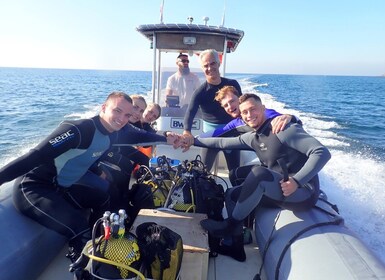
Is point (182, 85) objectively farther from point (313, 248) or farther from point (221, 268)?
point (313, 248)

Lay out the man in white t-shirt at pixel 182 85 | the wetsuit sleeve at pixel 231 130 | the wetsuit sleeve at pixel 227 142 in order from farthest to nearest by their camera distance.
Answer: the man in white t-shirt at pixel 182 85 → the wetsuit sleeve at pixel 231 130 → the wetsuit sleeve at pixel 227 142

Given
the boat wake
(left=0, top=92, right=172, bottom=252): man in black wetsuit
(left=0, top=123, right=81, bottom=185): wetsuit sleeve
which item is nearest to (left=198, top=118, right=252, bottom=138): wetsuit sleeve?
(left=0, top=92, right=172, bottom=252): man in black wetsuit

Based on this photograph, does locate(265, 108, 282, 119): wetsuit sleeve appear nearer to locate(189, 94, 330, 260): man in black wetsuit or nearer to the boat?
locate(189, 94, 330, 260): man in black wetsuit

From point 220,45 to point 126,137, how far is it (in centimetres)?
289

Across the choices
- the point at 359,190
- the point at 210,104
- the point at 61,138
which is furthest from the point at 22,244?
the point at 359,190

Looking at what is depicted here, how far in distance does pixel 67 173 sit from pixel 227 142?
1.53m

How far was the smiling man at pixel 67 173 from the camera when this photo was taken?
219cm

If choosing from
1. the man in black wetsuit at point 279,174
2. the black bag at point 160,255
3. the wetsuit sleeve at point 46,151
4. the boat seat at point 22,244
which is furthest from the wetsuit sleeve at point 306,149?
the boat seat at point 22,244

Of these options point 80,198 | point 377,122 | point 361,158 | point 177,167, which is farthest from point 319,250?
point 377,122

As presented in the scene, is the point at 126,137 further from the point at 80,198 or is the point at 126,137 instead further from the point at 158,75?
the point at 158,75

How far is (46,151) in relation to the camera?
2.17m

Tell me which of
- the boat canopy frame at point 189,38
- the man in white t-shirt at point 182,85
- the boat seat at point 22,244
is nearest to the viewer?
the boat seat at point 22,244

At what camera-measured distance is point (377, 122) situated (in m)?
15.7

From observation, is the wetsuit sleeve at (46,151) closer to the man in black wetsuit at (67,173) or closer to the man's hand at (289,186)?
the man in black wetsuit at (67,173)
